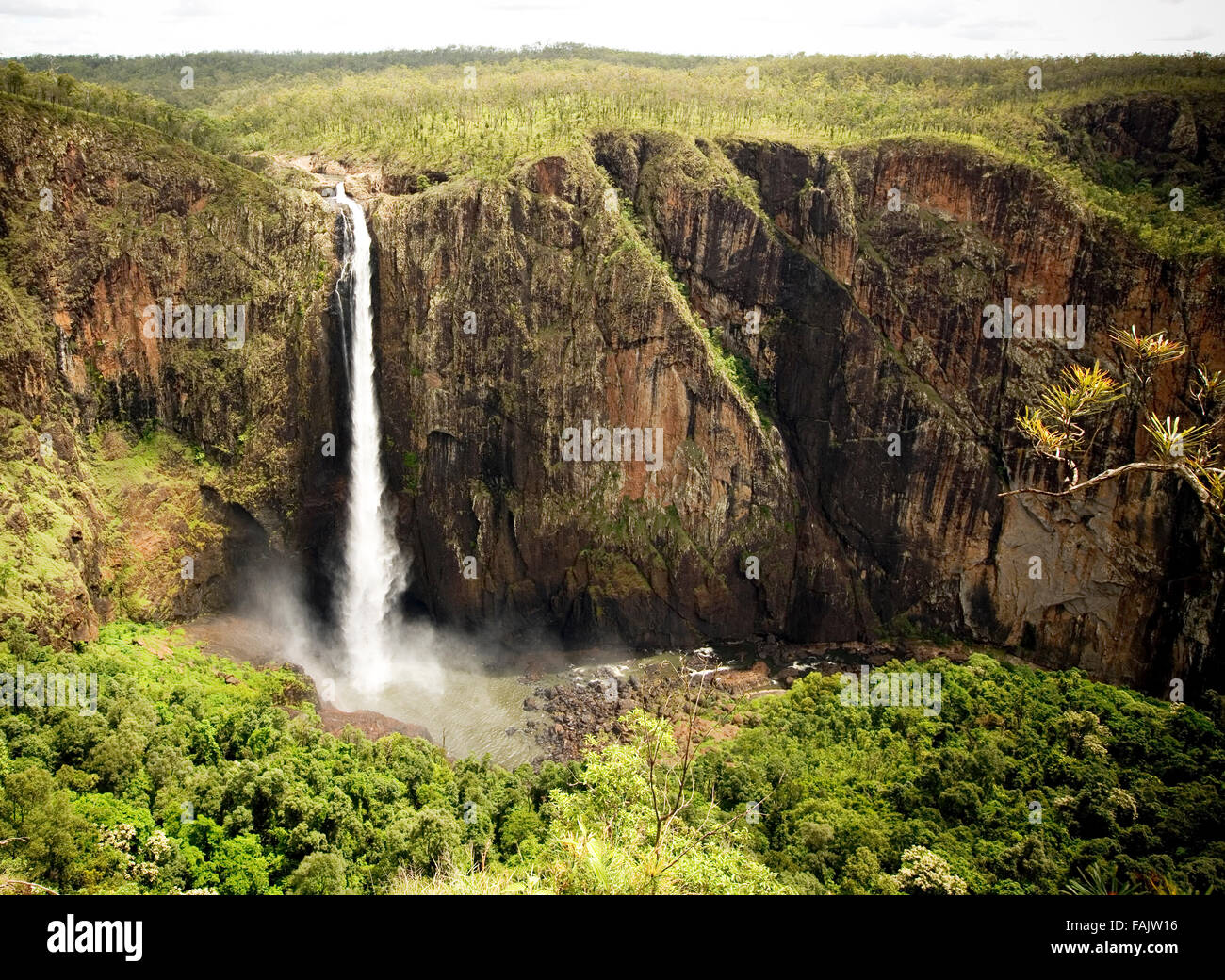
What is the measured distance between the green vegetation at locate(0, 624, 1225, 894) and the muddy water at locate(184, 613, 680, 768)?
3307 mm

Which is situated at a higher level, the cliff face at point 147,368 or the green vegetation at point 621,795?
the cliff face at point 147,368

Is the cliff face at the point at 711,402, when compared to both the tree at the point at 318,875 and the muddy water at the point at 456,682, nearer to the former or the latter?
the muddy water at the point at 456,682

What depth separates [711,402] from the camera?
118ft

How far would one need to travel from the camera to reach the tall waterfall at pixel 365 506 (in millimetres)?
35125

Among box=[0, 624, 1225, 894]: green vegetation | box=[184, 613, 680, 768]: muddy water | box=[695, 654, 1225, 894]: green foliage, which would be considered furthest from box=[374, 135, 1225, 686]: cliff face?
box=[0, 624, 1225, 894]: green vegetation

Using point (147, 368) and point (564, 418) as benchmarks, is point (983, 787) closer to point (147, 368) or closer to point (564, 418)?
point (564, 418)

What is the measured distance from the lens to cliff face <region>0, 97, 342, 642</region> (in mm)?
28000

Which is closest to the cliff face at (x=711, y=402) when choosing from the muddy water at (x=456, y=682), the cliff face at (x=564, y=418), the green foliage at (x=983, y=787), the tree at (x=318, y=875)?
the cliff face at (x=564, y=418)

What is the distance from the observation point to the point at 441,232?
35844 millimetres

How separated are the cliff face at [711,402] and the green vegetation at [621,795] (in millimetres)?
9027

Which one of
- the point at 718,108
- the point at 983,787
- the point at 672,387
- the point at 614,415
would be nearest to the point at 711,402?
the point at 672,387

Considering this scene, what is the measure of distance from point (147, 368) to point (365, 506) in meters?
9.03

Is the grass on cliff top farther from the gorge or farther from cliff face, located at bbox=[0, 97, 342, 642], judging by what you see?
cliff face, located at bbox=[0, 97, 342, 642]
